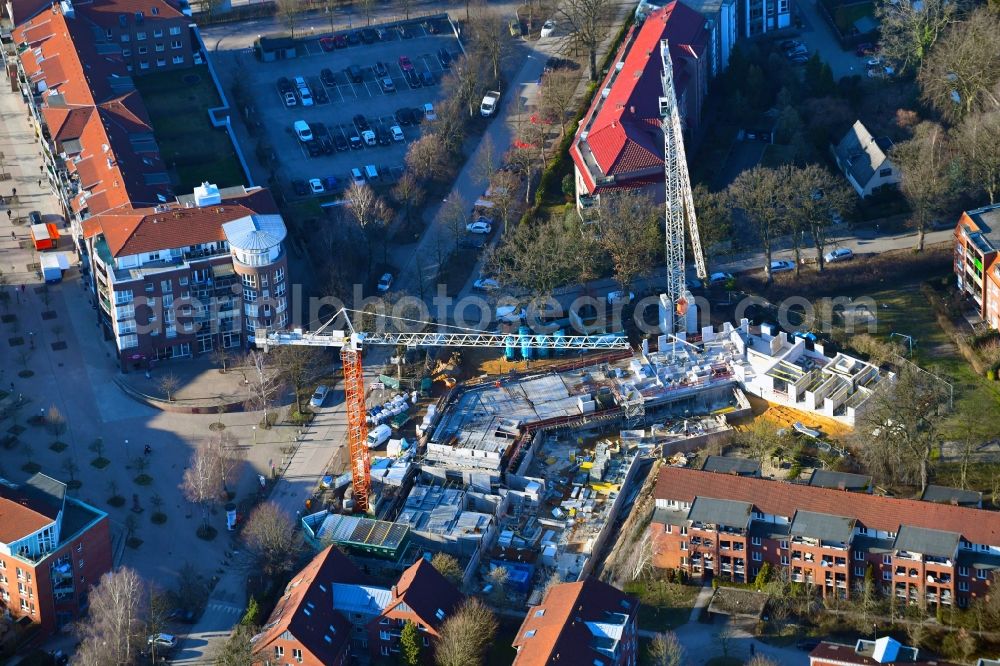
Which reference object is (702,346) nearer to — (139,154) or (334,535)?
(334,535)

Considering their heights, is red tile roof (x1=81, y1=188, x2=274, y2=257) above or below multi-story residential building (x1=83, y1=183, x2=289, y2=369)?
above

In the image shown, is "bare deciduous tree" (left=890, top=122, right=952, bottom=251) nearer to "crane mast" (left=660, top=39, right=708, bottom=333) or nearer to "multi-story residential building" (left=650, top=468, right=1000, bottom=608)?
"crane mast" (left=660, top=39, right=708, bottom=333)

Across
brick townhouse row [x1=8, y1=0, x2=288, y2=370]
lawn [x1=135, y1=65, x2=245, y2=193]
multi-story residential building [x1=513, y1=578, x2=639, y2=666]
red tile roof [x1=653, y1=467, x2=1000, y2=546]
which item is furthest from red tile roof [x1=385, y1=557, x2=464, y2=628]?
lawn [x1=135, y1=65, x2=245, y2=193]

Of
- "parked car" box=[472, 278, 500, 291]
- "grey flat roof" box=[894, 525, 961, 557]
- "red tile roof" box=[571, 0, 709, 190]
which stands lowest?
"parked car" box=[472, 278, 500, 291]

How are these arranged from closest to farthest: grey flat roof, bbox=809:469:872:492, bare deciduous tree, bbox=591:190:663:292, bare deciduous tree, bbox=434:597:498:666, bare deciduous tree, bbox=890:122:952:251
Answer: bare deciduous tree, bbox=434:597:498:666 < grey flat roof, bbox=809:469:872:492 < bare deciduous tree, bbox=591:190:663:292 < bare deciduous tree, bbox=890:122:952:251

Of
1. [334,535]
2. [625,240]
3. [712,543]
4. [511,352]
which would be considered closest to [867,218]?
[625,240]

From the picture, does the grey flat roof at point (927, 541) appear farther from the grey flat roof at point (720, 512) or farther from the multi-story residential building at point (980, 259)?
the multi-story residential building at point (980, 259)
